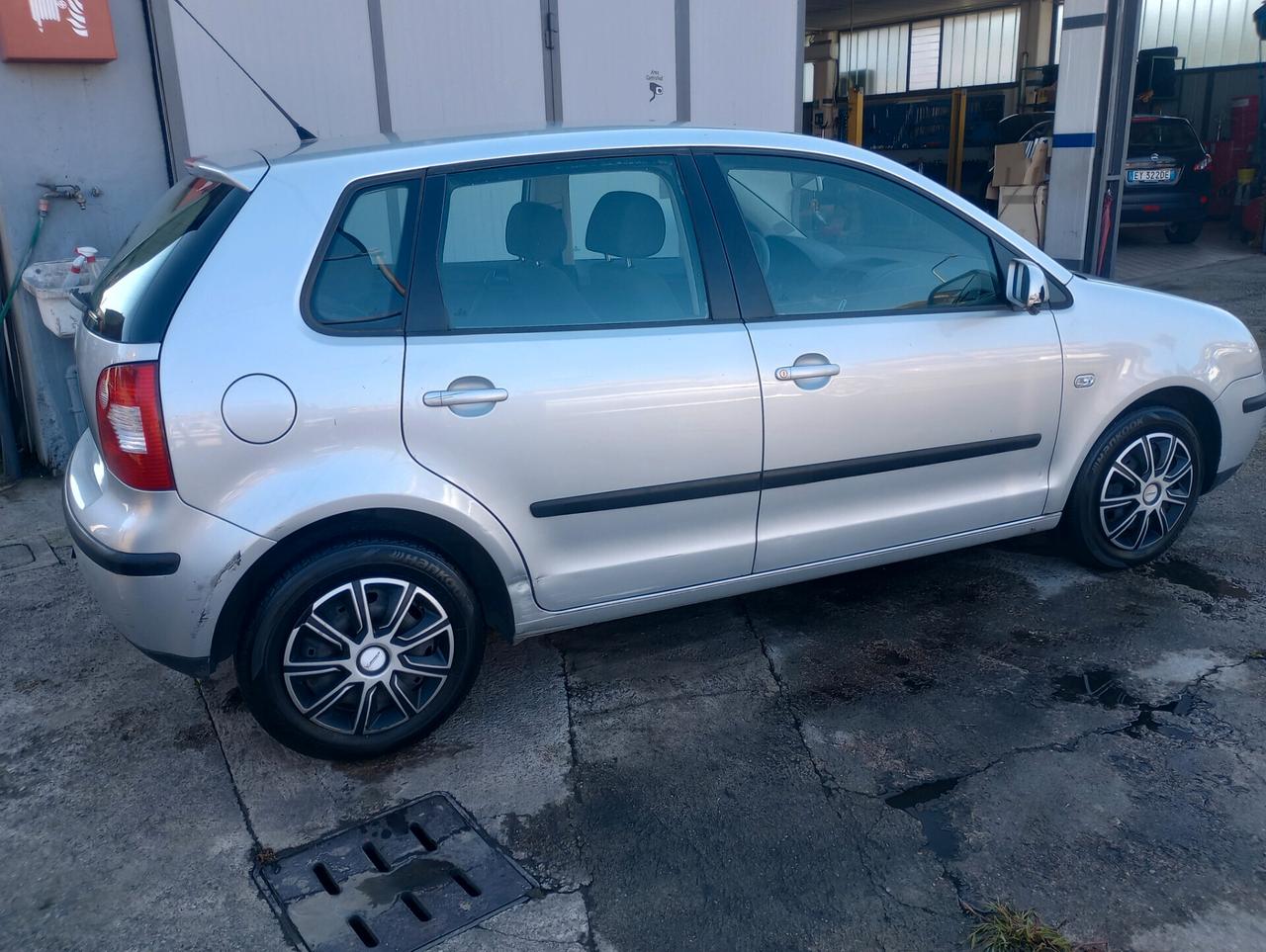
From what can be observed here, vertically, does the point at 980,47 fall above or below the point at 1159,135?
above

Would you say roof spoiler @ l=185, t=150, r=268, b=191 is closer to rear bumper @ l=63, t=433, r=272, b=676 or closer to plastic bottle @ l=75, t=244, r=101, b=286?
rear bumper @ l=63, t=433, r=272, b=676

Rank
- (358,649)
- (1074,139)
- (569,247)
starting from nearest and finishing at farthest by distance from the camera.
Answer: (358,649)
(569,247)
(1074,139)

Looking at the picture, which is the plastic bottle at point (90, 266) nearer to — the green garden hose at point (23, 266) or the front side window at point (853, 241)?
the green garden hose at point (23, 266)

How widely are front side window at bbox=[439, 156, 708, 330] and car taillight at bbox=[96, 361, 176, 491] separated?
2.63 ft

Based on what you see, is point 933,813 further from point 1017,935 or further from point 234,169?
point 234,169

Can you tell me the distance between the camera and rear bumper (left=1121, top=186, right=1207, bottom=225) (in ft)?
A: 44.8

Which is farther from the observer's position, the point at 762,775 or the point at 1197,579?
the point at 1197,579

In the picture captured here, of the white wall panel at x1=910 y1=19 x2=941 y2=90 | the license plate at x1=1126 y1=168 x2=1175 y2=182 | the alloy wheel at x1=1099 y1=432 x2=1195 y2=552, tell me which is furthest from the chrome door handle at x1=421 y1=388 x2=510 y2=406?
the white wall panel at x1=910 y1=19 x2=941 y2=90

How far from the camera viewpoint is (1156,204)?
13.7 m

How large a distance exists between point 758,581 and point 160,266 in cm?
203

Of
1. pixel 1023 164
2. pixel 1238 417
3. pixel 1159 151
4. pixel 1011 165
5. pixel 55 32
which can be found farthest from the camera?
pixel 1159 151

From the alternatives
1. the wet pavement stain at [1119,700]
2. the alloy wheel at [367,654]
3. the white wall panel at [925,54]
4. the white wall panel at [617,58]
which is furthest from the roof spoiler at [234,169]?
the white wall panel at [925,54]

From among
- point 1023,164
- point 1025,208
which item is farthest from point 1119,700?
point 1023,164

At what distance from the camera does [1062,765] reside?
304cm
